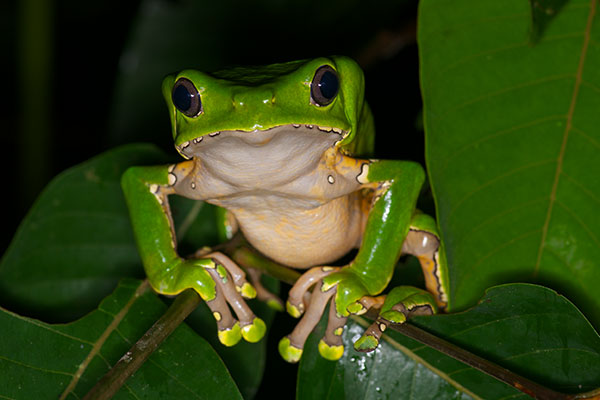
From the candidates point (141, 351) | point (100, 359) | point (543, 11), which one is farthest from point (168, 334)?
point (543, 11)

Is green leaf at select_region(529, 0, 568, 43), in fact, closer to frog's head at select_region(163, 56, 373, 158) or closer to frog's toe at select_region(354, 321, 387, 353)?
frog's head at select_region(163, 56, 373, 158)

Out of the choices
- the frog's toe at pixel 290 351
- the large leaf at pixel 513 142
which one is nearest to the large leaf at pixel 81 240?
the frog's toe at pixel 290 351

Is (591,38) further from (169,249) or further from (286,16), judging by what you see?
(286,16)

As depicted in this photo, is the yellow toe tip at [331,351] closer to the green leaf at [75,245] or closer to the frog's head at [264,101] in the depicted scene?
the frog's head at [264,101]

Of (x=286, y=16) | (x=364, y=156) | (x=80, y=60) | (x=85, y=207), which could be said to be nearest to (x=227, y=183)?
(x=364, y=156)

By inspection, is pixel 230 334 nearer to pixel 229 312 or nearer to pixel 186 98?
pixel 229 312

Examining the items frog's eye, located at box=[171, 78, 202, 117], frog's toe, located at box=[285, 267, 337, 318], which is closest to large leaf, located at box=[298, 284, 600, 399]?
frog's toe, located at box=[285, 267, 337, 318]
